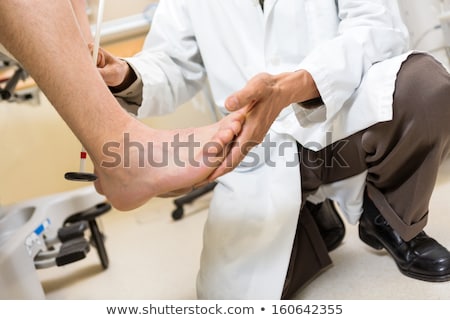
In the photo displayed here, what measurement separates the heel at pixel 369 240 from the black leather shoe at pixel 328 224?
74 millimetres

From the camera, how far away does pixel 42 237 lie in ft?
4.42

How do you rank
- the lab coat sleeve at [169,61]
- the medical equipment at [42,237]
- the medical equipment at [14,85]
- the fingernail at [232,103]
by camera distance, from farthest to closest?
the medical equipment at [14,85] < the medical equipment at [42,237] < the lab coat sleeve at [169,61] < the fingernail at [232,103]

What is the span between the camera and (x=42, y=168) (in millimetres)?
2119

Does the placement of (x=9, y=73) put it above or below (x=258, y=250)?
above

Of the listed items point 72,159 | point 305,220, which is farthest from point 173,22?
point 72,159

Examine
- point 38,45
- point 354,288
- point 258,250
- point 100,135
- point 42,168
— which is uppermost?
point 38,45

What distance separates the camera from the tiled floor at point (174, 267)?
927 mm

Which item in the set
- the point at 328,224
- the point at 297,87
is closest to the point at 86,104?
the point at 297,87

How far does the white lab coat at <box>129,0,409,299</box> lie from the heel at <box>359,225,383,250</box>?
3 cm

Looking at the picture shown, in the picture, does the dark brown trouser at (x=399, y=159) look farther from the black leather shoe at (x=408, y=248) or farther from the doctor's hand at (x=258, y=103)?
the doctor's hand at (x=258, y=103)

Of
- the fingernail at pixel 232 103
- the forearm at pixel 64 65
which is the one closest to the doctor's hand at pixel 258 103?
the fingernail at pixel 232 103

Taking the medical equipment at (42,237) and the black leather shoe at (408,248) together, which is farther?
the medical equipment at (42,237)

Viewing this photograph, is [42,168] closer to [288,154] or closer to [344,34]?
[288,154]
